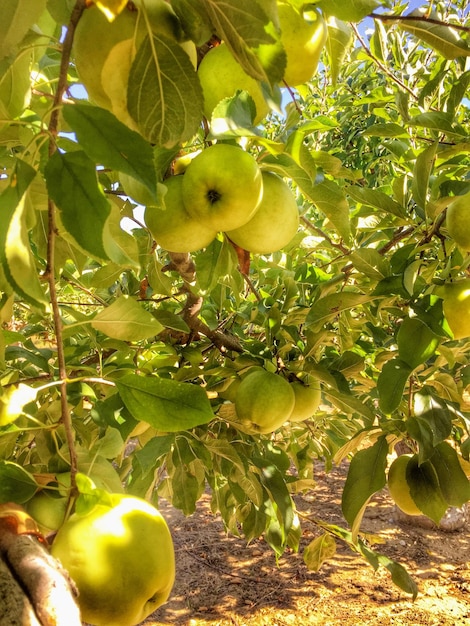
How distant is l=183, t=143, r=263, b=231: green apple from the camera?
2.47 ft

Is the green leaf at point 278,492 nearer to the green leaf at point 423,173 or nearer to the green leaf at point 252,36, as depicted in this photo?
the green leaf at point 423,173

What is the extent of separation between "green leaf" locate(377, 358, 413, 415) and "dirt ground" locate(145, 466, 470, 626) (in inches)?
112

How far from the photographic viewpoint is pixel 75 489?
69cm

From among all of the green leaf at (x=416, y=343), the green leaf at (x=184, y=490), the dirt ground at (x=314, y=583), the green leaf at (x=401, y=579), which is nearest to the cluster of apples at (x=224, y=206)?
the green leaf at (x=416, y=343)

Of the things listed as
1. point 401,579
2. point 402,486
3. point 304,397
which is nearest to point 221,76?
point 304,397

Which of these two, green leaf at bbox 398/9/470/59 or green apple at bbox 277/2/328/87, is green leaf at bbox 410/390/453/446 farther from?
green apple at bbox 277/2/328/87

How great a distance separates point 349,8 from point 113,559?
847mm

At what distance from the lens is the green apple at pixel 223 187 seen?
753 millimetres

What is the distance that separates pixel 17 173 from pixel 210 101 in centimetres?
32

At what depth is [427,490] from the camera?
4.84ft

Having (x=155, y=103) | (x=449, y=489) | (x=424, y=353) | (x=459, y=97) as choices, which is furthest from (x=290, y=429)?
(x=155, y=103)

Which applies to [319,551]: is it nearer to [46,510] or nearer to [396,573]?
[396,573]

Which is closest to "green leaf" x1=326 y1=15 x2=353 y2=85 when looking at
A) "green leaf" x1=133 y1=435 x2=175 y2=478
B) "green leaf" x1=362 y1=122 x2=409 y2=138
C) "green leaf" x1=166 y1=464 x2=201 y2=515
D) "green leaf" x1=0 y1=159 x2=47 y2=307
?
"green leaf" x1=0 y1=159 x2=47 y2=307

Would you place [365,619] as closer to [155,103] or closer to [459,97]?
[459,97]
